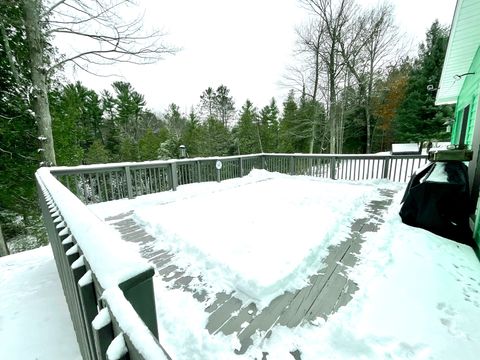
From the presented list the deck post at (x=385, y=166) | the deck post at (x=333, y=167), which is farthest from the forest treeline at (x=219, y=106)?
the deck post at (x=385, y=166)

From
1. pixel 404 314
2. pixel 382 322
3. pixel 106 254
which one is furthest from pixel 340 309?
pixel 106 254

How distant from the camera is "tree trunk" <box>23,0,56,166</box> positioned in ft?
17.9

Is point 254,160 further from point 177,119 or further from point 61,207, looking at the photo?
point 177,119

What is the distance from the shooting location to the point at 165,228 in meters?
3.21

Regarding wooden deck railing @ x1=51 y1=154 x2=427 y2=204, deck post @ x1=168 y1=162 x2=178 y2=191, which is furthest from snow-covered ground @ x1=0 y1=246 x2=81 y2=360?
deck post @ x1=168 y1=162 x2=178 y2=191

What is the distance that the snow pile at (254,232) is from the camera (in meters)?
2.12

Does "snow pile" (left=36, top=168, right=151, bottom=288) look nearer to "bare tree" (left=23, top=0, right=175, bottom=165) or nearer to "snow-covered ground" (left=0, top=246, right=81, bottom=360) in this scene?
"snow-covered ground" (left=0, top=246, right=81, bottom=360)

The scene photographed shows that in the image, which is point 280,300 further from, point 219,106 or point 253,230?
point 219,106

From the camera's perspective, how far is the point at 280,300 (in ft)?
6.13

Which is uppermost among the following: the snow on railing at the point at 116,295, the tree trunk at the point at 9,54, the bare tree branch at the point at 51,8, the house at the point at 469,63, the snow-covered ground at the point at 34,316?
the bare tree branch at the point at 51,8

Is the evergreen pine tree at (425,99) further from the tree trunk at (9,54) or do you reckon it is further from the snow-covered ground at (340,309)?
the tree trunk at (9,54)

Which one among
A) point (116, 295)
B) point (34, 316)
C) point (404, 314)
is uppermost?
point (116, 295)

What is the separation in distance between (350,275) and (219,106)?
880 inches

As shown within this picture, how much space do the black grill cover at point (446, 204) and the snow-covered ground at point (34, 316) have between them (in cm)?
412
